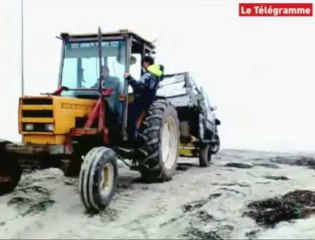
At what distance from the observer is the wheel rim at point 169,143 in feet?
24.2

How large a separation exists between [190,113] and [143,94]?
8.42 ft

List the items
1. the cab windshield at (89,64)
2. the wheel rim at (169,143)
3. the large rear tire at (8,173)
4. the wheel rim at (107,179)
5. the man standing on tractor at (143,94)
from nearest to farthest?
the wheel rim at (107,179) < the large rear tire at (8,173) < the cab windshield at (89,64) < the man standing on tractor at (143,94) < the wheel rim at (169,143)

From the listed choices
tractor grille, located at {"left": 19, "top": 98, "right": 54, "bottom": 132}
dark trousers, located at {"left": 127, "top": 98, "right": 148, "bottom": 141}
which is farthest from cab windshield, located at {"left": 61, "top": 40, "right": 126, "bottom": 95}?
tractor grille, located at {"left": 19, "top": 98, "right": 54, "bottom": 132}


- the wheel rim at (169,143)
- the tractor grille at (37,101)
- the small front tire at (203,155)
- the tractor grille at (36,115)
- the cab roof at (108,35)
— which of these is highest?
the cab roof at (108,35)

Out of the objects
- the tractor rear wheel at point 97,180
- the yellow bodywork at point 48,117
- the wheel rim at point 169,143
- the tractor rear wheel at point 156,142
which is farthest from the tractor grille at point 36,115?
the wheel rim at point 169,143

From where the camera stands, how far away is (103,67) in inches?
257

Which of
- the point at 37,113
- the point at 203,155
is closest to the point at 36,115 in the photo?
the point at 37,113

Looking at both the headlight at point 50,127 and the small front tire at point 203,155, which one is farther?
the small front tire at point 203,155

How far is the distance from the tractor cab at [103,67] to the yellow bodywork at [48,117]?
2.16ft

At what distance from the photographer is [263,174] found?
815cm

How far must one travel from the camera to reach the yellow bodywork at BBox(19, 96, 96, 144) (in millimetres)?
5680

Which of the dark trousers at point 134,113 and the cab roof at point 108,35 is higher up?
the cab roof at point 108,35

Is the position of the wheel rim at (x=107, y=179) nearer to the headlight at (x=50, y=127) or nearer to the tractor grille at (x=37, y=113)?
the headlight at (x=50, y=127)

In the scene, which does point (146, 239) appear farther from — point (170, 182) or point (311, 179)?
point (311, 179)
